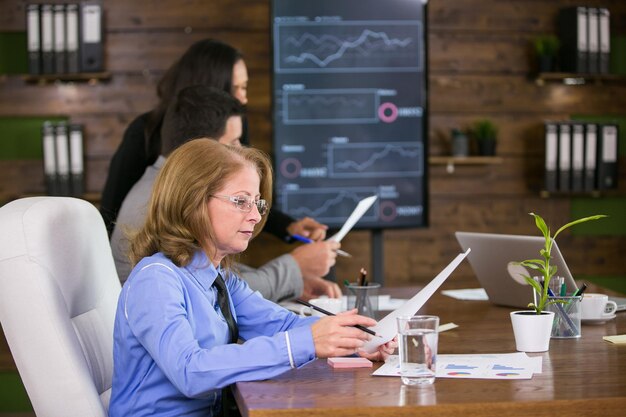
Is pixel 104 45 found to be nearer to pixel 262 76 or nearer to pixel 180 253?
pixel 262 76

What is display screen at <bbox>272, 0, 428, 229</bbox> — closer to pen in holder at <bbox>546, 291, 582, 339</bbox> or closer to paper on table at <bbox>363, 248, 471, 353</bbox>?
pen in holder at <bbox>546, 291, 582, 339</bbox>

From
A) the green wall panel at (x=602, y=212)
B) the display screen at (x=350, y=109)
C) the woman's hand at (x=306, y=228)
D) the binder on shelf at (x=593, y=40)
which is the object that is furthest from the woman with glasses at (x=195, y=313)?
the green wall panel at (x=602, y=212)

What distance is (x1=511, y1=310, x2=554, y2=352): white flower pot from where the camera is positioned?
1.84m

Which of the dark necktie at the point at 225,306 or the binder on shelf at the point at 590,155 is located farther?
the binder on shelf at the point at 590,155

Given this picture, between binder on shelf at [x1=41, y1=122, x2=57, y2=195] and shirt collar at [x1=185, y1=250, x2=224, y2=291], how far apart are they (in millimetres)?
2967

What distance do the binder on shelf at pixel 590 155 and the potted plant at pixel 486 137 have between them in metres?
0.46

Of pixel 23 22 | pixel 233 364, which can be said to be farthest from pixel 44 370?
pixel 23 22

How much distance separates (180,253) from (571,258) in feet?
12.2

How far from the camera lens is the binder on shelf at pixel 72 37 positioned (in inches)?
177

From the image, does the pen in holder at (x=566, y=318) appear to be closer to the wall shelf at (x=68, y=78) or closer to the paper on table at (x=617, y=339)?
the paper on table at (x=617, y=339)

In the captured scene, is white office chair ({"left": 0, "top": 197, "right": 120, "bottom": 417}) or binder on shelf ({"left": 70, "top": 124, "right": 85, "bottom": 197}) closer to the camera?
white office chair ({"left": 0, "top": 197, "right": 120, "bottom": 417})

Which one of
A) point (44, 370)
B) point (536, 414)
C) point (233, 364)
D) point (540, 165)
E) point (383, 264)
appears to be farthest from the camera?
point (540, 165)

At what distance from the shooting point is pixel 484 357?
5.82 feet

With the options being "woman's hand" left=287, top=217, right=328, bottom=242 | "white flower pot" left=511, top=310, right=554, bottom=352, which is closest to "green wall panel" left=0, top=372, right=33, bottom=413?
"woman's hand" left=287, top=217, right=328, bottom=242
